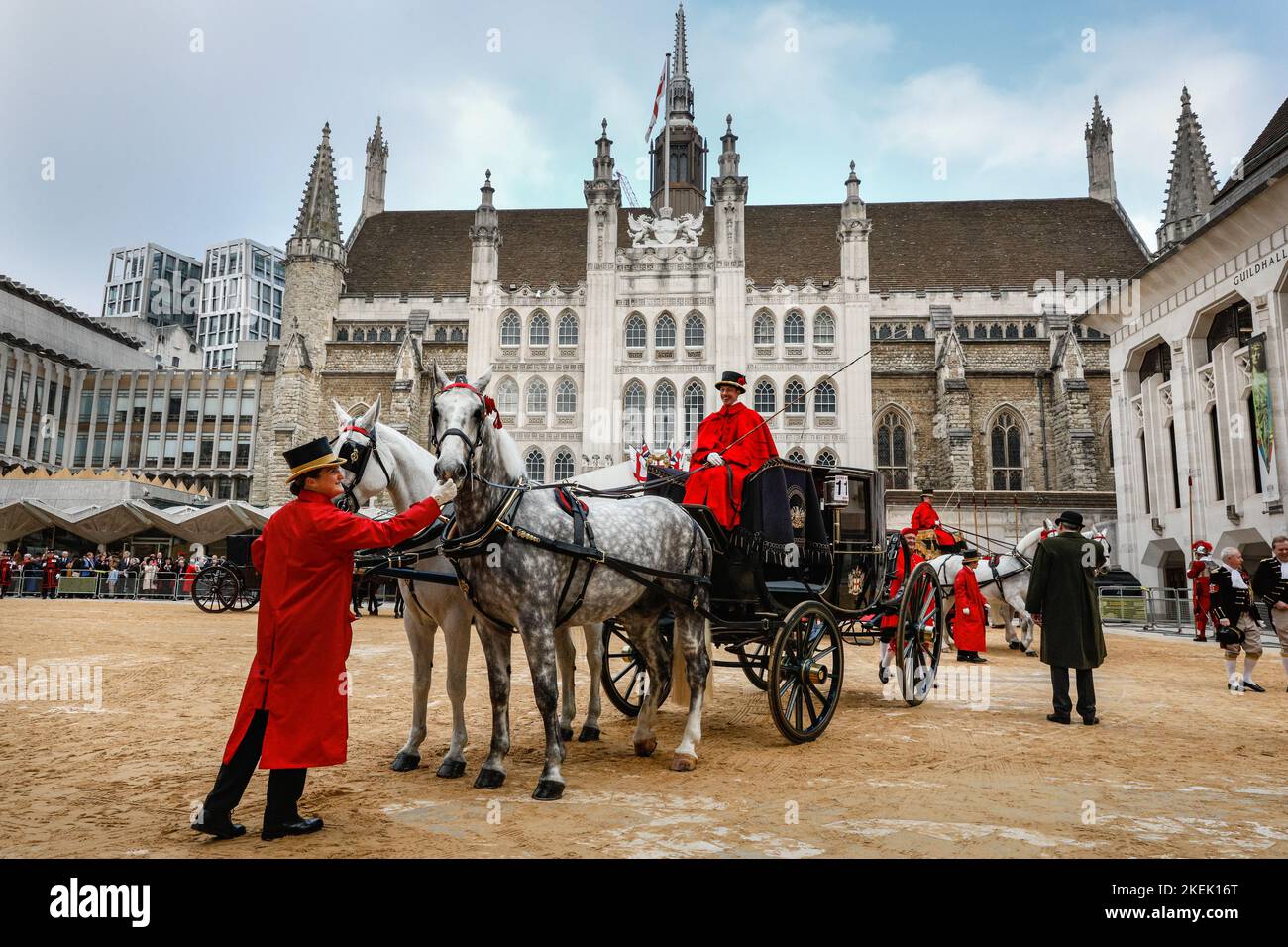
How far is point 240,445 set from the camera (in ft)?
142

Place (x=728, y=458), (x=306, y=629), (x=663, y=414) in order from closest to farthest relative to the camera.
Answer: (x=306, y=629)
(x=728, y=458)
(x=663, y=414)

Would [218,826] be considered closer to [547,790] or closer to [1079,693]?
[547,790]

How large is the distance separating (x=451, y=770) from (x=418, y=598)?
108cm

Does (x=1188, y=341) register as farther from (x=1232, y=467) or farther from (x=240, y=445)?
(x=240, y=445)

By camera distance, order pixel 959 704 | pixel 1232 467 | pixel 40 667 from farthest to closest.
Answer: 1. pixel 1232 467
2. pixel 40 667
3. pixel 959 704

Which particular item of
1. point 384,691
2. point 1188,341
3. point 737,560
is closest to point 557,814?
point 737,560

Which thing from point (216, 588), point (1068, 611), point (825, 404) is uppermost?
point (825, 404)

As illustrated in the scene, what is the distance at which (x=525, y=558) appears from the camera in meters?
4.18

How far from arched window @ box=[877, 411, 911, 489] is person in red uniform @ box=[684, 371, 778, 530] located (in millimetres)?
29833

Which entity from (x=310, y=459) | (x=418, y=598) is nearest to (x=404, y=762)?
(x=418, y=598)

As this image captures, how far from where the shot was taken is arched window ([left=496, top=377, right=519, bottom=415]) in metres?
33.7

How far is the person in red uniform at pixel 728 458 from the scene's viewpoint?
5.66 m
